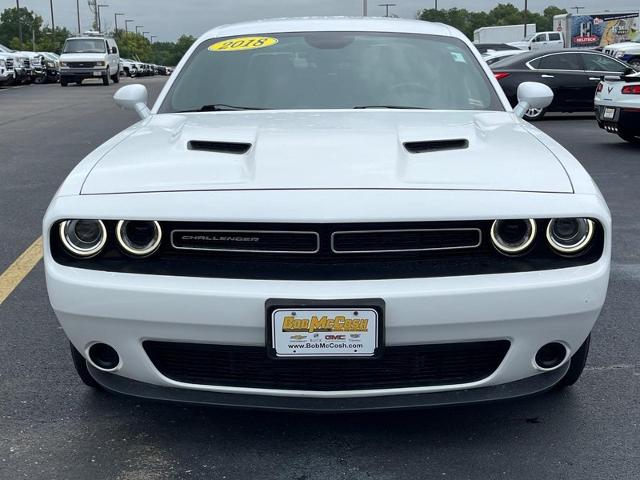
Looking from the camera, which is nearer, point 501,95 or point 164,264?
point 164,264

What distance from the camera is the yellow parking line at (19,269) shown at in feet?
16.7

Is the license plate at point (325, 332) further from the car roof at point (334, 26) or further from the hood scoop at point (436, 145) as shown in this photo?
the car roof at point (334, 26)

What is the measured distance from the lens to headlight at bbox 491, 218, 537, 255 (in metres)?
2.79

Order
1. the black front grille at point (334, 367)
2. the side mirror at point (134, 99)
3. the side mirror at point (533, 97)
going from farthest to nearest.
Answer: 1. the side mirror at point (134, 99)
2. the side mirror at point (533, 97)
3. the black front grille at point (334, 367)

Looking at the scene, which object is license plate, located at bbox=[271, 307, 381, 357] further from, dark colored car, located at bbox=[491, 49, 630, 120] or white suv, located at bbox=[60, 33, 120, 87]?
white suv, located at bbox=[60, 33, 120, 87]

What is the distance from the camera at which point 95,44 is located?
36188mm

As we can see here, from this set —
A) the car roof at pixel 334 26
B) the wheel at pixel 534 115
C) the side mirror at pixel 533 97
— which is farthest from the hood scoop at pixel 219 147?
the wheel at pixel 534 115

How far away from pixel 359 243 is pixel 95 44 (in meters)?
35.5

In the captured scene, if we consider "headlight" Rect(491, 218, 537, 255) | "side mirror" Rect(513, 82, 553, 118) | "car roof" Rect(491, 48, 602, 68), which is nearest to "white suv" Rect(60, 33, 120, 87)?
"car roof" Rect(491, 48, 602, 68)

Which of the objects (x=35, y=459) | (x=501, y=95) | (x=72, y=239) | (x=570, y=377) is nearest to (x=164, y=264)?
(x=72, y=239)

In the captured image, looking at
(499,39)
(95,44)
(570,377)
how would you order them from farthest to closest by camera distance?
1. (499,39)
2. (95,44)
3. (570,377)

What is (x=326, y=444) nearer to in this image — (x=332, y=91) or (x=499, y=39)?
(x=332, y=91)

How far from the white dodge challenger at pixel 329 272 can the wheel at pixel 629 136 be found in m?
9.38

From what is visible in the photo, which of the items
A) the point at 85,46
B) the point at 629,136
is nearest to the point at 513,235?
the point at 629,136
